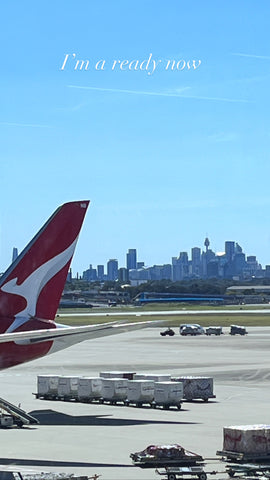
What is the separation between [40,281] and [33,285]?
0.41m

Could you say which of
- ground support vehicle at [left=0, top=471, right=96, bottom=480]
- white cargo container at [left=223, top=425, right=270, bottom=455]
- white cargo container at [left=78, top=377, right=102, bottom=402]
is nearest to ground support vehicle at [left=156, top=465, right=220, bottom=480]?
ground support vehicle at [left=0, top=471, right=96, bottom=480]

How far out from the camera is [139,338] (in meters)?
143

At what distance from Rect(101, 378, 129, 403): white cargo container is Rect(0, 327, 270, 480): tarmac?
3.21 feet

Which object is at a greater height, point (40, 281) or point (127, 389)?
point (40, 281)

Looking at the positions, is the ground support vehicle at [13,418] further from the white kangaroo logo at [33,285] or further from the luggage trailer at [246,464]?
the luggage trailer at [246,464]

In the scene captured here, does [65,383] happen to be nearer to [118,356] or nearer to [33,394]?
[33,394]

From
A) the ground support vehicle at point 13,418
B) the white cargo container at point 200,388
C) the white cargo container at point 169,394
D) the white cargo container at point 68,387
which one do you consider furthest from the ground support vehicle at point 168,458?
the white cargo container at point 200,388

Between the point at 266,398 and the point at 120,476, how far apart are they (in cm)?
2789

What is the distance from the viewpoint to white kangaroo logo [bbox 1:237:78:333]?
158 ft

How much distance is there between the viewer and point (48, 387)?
60.6m

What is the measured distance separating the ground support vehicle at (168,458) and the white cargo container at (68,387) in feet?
72.9

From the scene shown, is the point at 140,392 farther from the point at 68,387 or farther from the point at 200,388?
the point at 200,388

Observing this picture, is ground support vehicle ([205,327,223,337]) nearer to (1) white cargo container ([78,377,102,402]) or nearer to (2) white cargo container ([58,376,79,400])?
(2) white cargo container ([58,376,79,400])

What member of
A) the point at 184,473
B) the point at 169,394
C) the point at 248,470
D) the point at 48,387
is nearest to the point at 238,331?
the point at 48,387
